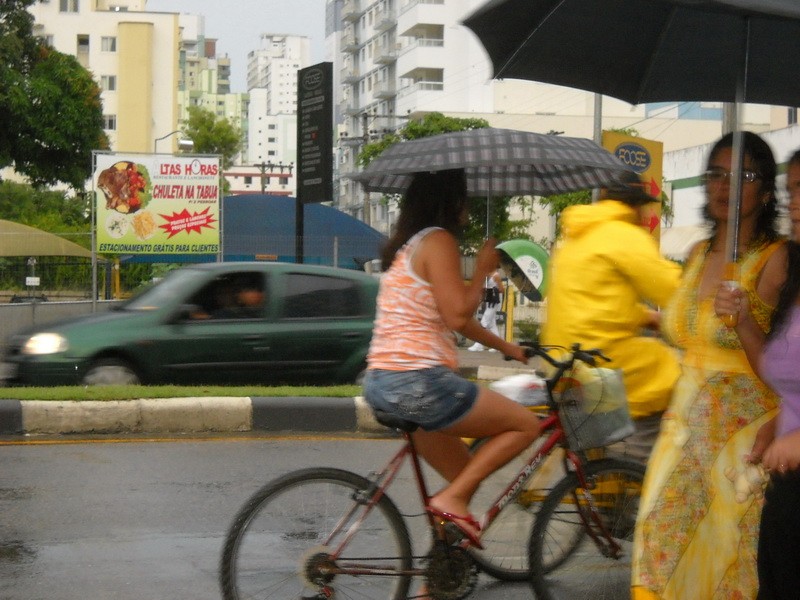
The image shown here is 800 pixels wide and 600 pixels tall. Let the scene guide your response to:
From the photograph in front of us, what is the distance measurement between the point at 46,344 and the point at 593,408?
7.45m

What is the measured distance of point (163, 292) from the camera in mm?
11531

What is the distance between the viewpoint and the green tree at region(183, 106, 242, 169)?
8938 centimetres

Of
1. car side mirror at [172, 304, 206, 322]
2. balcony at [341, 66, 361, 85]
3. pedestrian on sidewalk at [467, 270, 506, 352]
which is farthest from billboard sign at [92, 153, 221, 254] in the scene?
balcony at [341, 66, 361, 85]

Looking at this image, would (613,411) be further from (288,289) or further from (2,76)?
(2,76)

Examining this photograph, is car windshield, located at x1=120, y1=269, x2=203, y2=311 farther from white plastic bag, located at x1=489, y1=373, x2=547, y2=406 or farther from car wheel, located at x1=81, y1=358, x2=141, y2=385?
white plastic bag, located at x1=489, y1=373, x2=547, y2=406

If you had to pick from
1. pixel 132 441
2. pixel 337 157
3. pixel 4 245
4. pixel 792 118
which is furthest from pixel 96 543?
pixel 337 157

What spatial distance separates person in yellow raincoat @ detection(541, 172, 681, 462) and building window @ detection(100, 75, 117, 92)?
7713cm

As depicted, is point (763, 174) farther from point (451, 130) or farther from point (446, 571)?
point (451, 130)

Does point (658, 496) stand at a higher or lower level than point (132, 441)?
higher

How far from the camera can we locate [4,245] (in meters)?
23.1

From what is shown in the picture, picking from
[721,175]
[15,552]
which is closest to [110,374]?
[15,552]

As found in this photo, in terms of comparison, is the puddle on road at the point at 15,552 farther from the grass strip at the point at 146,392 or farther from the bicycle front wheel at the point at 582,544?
A: the grass strip at the point at 146,392

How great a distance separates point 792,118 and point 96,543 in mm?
37861

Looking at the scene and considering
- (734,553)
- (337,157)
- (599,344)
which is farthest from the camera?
(337,157)
